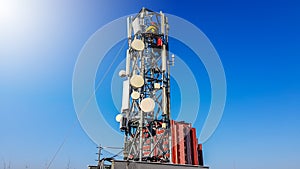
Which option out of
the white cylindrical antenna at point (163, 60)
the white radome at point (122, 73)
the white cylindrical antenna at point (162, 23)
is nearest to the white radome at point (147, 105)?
the white cylindrical antenna at point (163, 60)

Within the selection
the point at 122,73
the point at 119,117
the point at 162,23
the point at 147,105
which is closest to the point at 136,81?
the point at 147,105

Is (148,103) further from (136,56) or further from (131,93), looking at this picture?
(136,56)

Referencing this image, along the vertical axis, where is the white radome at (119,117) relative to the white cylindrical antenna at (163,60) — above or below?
below

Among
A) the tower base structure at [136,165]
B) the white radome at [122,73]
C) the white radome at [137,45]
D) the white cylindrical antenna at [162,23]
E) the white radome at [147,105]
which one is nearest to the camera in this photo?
the tower base structure at [136,165]

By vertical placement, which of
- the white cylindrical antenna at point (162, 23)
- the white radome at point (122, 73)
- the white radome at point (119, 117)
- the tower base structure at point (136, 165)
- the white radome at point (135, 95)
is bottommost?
the tower base structure at point (136, 165)

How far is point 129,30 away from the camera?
14344mm

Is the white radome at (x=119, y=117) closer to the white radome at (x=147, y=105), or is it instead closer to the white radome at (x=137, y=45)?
the white radome at (x=147, y=105)

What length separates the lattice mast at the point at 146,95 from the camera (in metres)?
11.6

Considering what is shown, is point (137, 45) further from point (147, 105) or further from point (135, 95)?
point (147, 105)

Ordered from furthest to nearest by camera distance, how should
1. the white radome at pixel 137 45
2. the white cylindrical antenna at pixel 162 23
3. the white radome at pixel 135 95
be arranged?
1. the white cylindrical antenna at pixel 162 23
2. the white radome at pixel 137 45
3. the white radome at pixel 135 95

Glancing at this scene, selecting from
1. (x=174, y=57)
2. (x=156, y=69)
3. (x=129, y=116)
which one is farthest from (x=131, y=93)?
(x=174, y=57)

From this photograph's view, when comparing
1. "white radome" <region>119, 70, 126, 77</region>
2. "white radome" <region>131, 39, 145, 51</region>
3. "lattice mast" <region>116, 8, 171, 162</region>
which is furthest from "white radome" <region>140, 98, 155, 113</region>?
"white radome" <region>131, 39, 145, 51</region>

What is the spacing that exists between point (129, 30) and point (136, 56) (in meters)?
2.12

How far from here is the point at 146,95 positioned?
12555 mm
